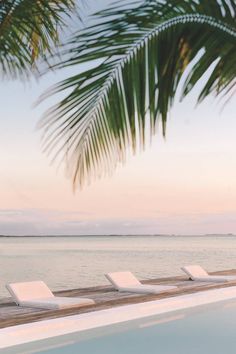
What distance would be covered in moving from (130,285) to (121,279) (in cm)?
18

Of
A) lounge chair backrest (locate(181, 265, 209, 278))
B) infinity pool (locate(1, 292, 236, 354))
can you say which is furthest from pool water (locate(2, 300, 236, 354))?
lounge chair backrest (locate(181, 265, 209, 278))

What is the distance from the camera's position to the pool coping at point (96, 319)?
5961mm

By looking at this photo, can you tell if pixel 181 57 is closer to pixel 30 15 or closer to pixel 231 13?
pixel 231 13

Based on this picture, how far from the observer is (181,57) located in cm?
233

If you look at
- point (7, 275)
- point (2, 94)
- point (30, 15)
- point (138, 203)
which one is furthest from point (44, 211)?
point (30, 15)

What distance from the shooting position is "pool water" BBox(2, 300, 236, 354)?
6168mm

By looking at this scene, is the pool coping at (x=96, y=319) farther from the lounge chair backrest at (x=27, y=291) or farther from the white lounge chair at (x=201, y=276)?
the white lounge chair at (x=201, y=276)

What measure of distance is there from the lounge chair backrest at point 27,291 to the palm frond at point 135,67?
528 cm

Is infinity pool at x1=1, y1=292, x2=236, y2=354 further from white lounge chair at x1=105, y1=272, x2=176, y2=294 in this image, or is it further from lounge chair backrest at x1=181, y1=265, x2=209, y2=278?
lounge chair backrest at x1=181, y1=265, x2=209, y2=278

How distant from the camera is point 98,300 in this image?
26.9 ft

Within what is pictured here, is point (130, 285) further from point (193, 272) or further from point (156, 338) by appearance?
point (193, 272)

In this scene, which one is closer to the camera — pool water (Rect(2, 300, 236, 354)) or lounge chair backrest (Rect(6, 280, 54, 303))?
pool water (Rect(2, 300, 236, 354))

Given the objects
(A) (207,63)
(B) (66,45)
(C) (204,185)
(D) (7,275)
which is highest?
(C) (204,185)

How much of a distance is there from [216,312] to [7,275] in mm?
26511
